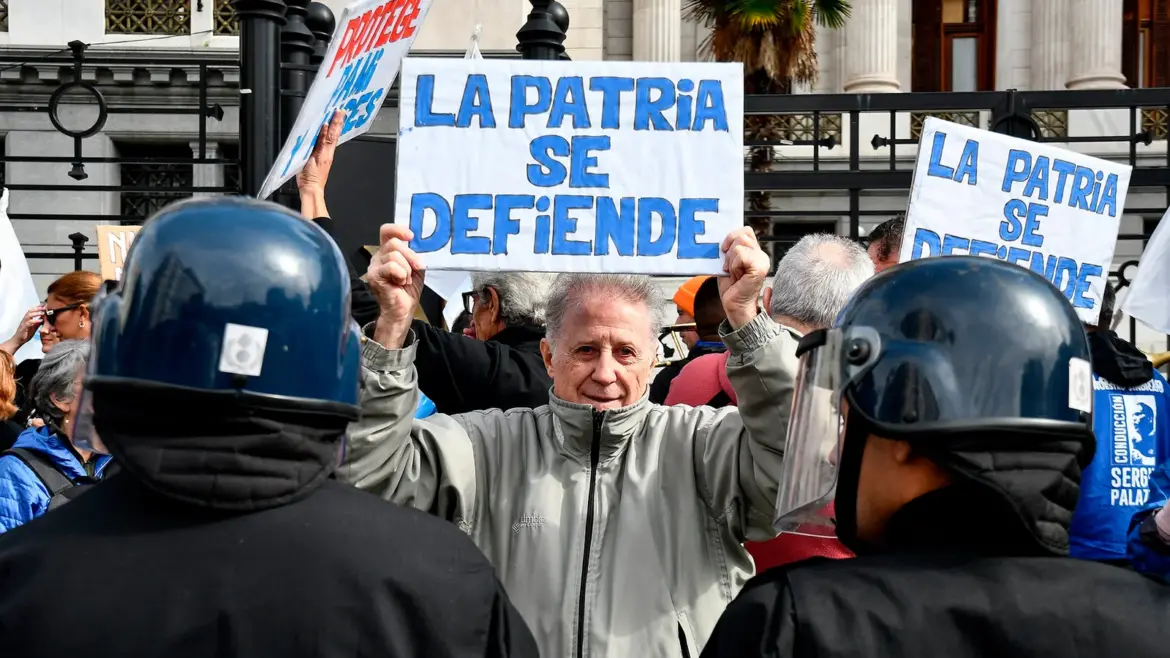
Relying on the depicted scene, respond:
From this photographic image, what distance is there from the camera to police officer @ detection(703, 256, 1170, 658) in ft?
5.73

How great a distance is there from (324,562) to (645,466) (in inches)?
49.1

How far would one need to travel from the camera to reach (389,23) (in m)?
4.01

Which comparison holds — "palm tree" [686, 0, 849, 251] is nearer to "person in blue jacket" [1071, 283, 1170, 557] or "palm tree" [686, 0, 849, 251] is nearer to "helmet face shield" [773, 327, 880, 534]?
"person in blue jacket" [1071, 283, 1170, 557]

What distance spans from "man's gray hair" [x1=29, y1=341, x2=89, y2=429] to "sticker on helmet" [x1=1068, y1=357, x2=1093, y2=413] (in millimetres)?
3266

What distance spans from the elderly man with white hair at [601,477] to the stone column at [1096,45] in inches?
916

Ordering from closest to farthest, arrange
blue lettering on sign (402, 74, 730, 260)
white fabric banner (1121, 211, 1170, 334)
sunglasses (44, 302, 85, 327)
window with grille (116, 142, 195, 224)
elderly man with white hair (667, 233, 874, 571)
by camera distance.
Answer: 1. blue lettering on sign (402, 74, 730, 260)
2. elderly man with white hair (667, 233, 874, 571)
3. white fabric banner (1121, 211, 1170, 334)
4. sunglasses (44, 302, 85, 327)
5. window with grille (116, 142, 195, 224)

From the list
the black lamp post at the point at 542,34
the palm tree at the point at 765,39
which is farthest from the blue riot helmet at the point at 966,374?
the palm tree at the point at 765,39

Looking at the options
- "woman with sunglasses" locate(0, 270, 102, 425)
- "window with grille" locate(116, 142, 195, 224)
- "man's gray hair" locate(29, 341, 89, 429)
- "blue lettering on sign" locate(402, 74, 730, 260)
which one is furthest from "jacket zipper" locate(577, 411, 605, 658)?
"window with grille" locate(116, 142, 195, 224)

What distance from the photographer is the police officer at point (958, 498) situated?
68.7 inches

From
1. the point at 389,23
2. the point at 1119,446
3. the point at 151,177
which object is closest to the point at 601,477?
the point at 389,23

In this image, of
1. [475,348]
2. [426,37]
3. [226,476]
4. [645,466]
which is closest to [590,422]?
[645,466]

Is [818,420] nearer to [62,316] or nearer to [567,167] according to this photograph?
[567,167]

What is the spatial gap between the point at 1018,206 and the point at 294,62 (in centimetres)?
348

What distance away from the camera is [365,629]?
5.70 ft
